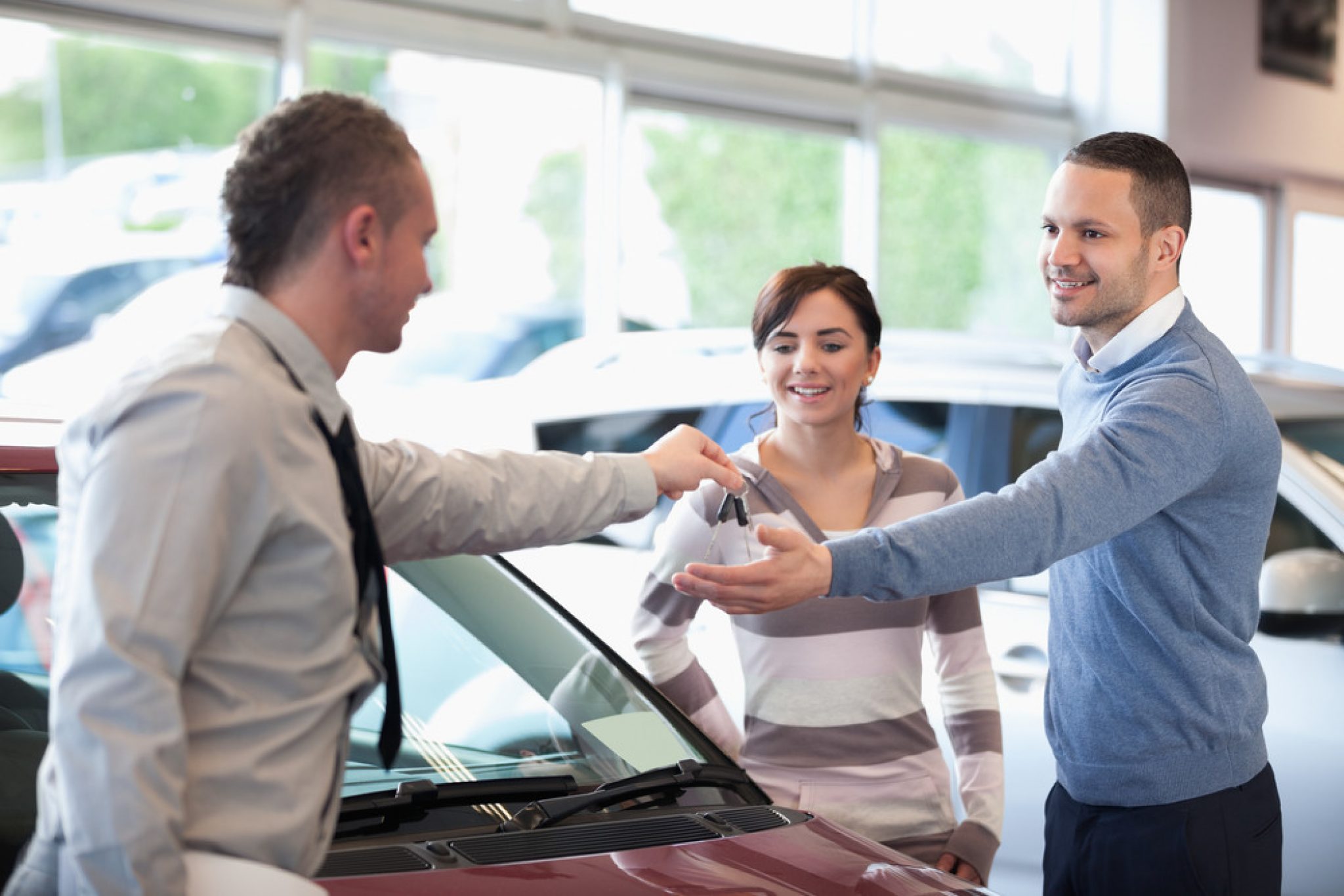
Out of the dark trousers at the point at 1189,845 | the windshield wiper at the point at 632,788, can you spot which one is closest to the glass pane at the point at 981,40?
the dark trousers at the point at 1189,845

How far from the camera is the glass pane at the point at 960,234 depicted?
8.01 m

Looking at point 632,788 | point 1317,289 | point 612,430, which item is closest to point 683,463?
point 632,788

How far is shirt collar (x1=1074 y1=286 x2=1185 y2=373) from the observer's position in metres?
1.94

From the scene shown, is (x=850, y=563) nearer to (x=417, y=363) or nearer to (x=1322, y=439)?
(x=1322, y=439)

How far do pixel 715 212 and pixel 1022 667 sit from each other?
4491 millimetres

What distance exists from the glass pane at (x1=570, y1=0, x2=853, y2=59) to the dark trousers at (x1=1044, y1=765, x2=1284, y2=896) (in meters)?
5.43

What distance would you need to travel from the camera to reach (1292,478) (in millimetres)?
3078

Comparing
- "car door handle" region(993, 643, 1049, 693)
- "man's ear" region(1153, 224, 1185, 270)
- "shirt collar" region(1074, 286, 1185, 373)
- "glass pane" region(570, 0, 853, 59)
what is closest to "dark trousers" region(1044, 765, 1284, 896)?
"shirt collar" region(1074, 286, 1185, 373)

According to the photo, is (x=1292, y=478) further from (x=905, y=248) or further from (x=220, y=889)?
(x=905, y=248)

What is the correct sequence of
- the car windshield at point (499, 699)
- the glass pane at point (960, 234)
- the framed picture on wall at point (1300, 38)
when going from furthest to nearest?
the framed picture on wall at point (1300, 38)
the glass pane at point (960, 234)
the car windshield at point (499, 699)

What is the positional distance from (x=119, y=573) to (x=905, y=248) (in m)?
7.26

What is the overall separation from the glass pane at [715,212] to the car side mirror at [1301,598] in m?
4.39

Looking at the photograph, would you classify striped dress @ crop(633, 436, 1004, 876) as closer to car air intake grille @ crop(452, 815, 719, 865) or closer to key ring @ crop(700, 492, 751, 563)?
key ring @ crop(700, 492, 751, 563)

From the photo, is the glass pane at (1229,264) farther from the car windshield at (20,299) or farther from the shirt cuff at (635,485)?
the shirt cuff at (635,485)
